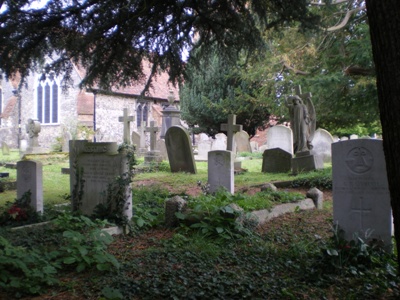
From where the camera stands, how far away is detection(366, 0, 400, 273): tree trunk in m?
2.35

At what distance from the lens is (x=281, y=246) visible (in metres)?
5.28

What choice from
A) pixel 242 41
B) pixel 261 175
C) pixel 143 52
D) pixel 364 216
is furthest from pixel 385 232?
pixel 261 175

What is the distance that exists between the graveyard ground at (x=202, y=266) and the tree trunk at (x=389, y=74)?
1.55 metres

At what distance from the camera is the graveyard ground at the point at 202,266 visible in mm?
3668

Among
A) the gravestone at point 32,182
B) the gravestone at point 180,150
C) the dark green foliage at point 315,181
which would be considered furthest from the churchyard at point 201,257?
the gravestone at point 180,150

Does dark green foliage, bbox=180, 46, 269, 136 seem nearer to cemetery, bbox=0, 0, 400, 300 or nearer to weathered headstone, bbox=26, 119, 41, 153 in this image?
weathered headstone, bbox=26, 119, 41, 153

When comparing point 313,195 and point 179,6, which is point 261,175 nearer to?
point 313,195

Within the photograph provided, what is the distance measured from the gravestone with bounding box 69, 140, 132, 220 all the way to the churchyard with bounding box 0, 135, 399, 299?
0.16ft

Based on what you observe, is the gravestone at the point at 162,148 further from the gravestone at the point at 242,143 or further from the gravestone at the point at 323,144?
the gravestone at the point at 323,144

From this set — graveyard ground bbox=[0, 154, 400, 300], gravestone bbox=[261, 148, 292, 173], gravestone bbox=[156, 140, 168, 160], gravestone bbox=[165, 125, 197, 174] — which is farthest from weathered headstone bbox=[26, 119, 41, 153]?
graveyard ground bbox=[0, 154, 400, 300]

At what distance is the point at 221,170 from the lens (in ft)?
29.1

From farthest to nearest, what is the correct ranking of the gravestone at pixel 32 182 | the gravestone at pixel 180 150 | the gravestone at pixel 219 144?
the gravestone at pixel 219 144 → the gravestone at pixel 180 150 → the gravestone at pixel 32 182

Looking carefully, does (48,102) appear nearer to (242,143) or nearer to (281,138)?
(242,143)

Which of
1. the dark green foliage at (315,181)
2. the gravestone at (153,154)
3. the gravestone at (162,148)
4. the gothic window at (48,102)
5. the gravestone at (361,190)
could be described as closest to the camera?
the gravestone at (361,190)
